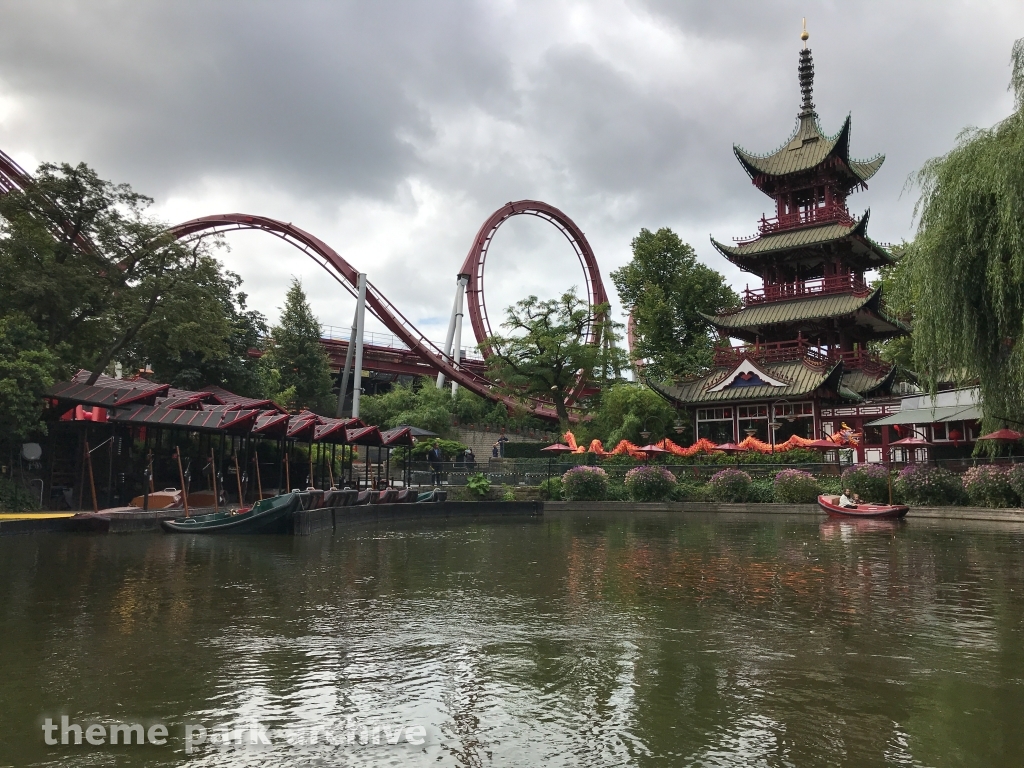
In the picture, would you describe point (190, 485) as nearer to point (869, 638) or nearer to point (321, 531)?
point (321, 531)

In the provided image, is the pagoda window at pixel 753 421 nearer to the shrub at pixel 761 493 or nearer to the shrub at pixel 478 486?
the shrub at pixel 761 493

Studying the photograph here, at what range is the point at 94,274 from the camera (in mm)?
22953

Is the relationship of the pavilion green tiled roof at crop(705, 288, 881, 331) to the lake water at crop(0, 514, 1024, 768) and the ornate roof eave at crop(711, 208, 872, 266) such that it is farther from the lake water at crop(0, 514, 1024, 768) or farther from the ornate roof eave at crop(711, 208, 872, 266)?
the lake water at crop(0, 514, 1024, 768)

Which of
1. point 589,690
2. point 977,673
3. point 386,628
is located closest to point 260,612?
point 386,628

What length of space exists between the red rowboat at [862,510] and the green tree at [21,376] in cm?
2282

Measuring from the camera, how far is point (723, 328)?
146ft

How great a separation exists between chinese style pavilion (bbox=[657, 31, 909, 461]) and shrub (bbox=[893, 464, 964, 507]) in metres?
11.4

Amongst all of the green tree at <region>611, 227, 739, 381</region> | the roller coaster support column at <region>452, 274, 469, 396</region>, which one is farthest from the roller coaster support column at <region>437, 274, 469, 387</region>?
the green tree at <region>611, 227, 739, 381</region>

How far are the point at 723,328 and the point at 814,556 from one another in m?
31.5

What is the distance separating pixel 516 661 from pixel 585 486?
2559 centimetres

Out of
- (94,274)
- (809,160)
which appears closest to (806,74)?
(809,160)

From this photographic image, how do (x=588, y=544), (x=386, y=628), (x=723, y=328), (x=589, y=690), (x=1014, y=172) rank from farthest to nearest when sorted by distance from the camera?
(x=723, y=328) < (x=588, y=544) < (x=1014, y=172) < (x=386, y=628) < (x=589, y=690)

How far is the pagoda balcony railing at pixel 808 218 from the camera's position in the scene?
42.8 meters

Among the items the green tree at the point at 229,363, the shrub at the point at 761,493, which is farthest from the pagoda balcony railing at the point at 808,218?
the green tree at the point at 229,363
